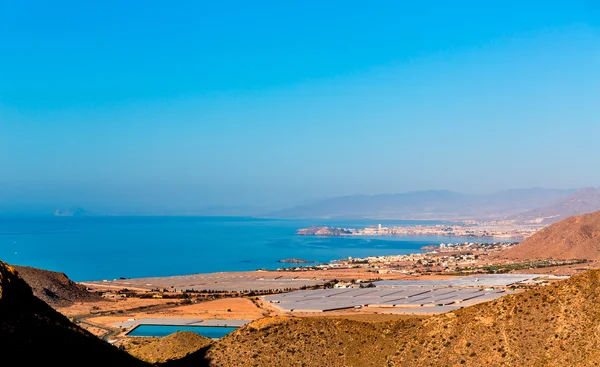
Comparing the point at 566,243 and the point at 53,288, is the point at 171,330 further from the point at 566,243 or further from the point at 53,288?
the point at 566,243

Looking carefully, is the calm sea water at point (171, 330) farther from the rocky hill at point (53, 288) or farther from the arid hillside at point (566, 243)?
the arid hillside at point (566, 243)

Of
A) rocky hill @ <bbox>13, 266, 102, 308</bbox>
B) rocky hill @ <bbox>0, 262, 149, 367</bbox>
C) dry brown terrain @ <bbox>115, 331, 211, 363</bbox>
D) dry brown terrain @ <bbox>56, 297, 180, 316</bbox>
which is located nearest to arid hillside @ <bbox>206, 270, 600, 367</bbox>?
dry brown terrain @ <bbox>115, 331, 211, 363</bbox>

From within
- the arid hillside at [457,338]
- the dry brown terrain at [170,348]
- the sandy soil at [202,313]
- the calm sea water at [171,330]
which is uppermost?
the arid hillside at [457,338]

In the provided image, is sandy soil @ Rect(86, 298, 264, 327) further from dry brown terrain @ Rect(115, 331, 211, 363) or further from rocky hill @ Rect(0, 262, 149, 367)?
rocky hill @ Rect(0, 262, 149, 367)

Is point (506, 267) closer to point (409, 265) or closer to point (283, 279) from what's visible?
point (409, 265)

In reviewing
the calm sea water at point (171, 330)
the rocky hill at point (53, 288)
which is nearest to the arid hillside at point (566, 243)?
the calm sea water at point (171, 330)

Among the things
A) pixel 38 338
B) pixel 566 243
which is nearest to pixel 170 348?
pixel 38 338
